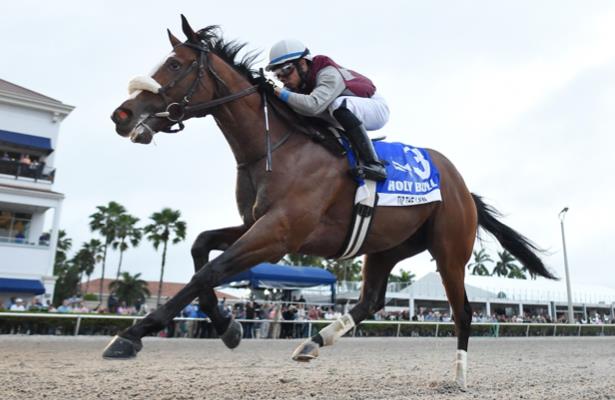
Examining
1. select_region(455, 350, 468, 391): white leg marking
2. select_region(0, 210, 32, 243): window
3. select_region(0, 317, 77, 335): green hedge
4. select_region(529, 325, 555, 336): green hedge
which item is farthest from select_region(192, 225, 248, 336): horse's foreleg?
select_region(529, 325, 555, 336): green hedge

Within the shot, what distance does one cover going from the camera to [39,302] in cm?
2542

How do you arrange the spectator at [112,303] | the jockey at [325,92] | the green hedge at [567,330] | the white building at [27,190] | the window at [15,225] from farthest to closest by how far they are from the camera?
1. the green hedge at [567,330]
2. the window at [15,225]
3. the white building at [27,190]
4. the spectator at [112,303]
5. the jockey at [325,92]

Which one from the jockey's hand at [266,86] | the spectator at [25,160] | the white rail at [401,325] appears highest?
the spectator at [25,160]

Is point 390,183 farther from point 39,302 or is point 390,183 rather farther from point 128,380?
point 39,302

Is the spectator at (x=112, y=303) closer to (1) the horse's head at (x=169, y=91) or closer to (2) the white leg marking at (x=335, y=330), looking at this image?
(2) the white leg marking at (x=335, y=330)

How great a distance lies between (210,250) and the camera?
14.1 feet

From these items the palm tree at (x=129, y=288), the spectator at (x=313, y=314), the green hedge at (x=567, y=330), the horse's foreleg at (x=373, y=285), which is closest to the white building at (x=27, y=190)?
the spectator at (x=313, y=314)

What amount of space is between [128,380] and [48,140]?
26252 mm

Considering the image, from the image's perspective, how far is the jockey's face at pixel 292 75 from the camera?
4.53 metres

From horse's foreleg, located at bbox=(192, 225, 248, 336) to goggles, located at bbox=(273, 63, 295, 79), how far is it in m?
1.36

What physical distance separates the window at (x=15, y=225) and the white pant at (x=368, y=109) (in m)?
25.9

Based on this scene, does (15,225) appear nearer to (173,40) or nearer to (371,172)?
(173,40)

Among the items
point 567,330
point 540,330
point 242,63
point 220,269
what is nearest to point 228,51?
point 242,63

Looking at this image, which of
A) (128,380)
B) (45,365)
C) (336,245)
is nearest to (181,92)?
(336,245)
